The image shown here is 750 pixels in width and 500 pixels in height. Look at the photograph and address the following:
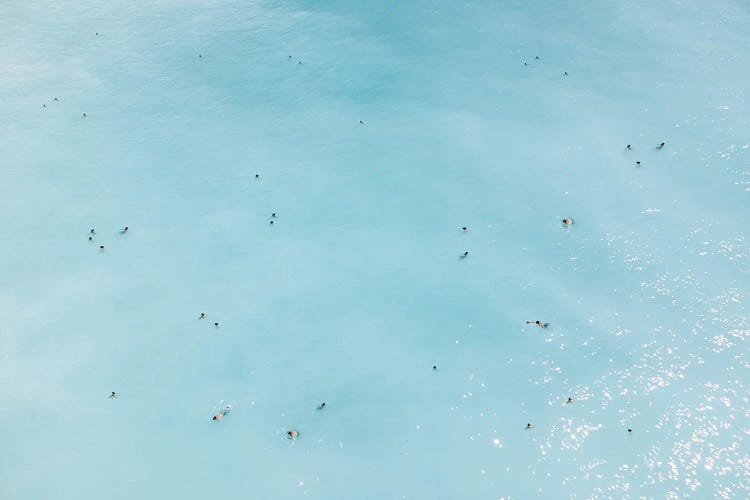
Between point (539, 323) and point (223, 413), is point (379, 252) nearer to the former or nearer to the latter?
point (539, 323)

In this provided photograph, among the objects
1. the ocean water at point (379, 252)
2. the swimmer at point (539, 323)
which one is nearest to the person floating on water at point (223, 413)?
the ocean water at point (379, 252)

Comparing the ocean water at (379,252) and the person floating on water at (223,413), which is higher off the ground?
the ocean water at (379,252)

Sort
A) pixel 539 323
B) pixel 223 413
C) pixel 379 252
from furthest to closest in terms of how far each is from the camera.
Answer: pixel 379 252 < pixel 539 323 < pixel 223 413

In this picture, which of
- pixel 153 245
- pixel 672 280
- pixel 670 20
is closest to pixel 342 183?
pixel 153 245

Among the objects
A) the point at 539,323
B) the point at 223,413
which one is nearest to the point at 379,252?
the point at 539,323

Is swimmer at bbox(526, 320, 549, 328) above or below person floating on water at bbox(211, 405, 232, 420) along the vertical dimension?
above

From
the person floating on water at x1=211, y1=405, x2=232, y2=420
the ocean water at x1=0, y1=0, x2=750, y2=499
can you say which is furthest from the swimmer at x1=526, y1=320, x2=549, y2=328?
the person floating on water at x1=211, y1=405, x2=232, y2=420

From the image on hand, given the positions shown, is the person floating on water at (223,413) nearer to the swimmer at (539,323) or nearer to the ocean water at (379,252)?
the ocean water at (379,252)

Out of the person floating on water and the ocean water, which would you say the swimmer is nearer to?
the ocean water

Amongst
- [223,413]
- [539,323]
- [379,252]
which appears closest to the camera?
[223,413]
